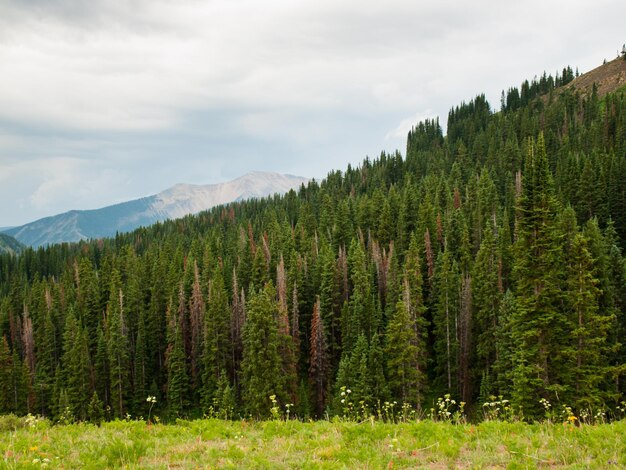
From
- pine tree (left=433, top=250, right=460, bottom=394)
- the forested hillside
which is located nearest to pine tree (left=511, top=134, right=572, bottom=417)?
the forested hillside

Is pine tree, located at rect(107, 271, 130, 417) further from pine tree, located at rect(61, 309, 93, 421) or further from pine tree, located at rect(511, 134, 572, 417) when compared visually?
pine tree, located at rect(511, 134, 572, 417)

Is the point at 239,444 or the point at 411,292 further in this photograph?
the point at 411,292

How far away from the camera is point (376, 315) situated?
206 ft

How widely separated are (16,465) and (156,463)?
2.96m

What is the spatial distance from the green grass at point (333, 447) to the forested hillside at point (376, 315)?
324cm

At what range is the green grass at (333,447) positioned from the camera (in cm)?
995

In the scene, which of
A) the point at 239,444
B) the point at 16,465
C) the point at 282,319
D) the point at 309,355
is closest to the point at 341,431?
the point at 239,444

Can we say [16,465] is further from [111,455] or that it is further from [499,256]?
[499,256]

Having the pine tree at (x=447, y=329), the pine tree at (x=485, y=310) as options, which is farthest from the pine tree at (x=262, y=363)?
the pine tree at (x=485, y=310)

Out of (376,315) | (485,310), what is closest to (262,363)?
(376,315)

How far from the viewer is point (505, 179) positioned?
11444cm

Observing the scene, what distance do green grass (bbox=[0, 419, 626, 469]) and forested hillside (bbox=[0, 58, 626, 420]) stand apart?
3.24 meters

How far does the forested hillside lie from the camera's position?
30.0m

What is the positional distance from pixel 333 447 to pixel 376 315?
173 ft
